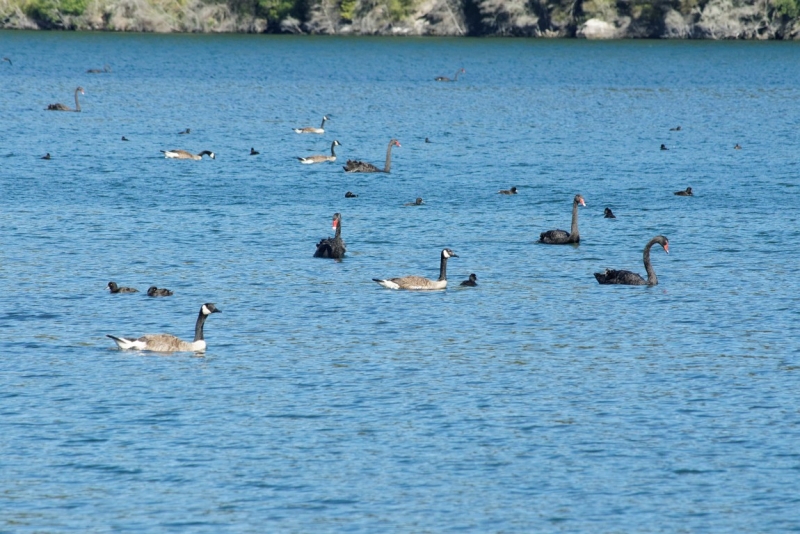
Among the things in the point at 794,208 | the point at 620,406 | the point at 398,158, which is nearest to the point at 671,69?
the point at 398,158

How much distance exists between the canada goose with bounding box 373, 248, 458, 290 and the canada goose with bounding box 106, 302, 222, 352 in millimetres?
6386

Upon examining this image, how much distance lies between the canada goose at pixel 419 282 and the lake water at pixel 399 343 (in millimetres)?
348

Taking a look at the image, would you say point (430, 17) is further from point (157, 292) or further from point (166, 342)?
point (166, 342)

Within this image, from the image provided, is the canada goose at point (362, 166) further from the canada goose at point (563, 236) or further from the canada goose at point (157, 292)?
the canada goose at point (157, 292)

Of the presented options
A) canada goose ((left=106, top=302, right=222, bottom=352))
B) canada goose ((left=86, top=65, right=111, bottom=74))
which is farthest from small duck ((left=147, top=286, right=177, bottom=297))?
canada goose ((left=86, top=65, right=111, bottom=74))

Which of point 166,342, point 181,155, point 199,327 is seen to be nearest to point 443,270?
point 199,327

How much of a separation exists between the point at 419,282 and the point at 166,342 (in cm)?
788

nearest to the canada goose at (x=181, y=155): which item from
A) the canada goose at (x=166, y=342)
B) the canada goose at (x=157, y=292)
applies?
the canada goose at (x=157, y=292)

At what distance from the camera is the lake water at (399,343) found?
18.4 metres

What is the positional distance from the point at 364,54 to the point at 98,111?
69.9 metres

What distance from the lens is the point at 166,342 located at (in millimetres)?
25469

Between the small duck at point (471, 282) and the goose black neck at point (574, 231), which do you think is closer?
the small duck at point (471, 282)

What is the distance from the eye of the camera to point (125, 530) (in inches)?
669

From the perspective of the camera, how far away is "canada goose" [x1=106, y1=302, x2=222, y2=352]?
25.3 meters
